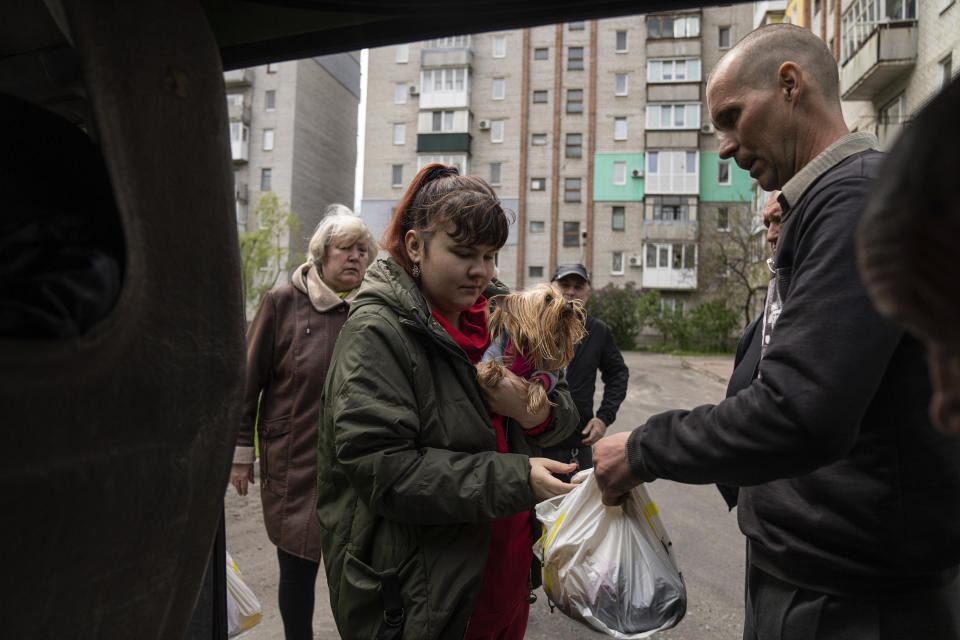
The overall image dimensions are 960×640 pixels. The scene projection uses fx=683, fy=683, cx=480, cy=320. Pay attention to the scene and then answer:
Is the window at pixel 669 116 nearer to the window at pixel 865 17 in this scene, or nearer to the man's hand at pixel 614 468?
the window at pixel 865 17

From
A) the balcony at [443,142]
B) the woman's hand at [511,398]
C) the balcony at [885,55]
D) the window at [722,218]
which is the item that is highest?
the balcony at [443,142]

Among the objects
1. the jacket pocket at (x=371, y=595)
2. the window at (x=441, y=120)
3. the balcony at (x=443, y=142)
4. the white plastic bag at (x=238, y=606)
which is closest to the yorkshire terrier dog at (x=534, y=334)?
the jacket pocket at (x=371, y=595)

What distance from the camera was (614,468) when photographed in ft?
6.04

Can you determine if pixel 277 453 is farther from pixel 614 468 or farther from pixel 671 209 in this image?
pixel 671 209

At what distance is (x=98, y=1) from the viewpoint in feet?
3.25

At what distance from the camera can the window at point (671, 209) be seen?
3644 cm

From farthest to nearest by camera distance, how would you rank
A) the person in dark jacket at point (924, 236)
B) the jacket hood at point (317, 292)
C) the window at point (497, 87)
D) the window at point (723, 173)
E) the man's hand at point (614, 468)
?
the window at point (497, 87) → the window at point (723, 173) → the jacket hood at point (317, 292) → the man's hand at point (614, 468) → the person in dark jacket at point (924, 236)

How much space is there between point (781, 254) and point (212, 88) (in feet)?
4.47

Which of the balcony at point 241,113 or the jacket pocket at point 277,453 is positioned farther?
the balcony at point 241,113

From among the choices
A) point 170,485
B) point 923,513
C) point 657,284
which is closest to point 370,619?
point 170,485

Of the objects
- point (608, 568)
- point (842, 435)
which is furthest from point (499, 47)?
point (842, 435)

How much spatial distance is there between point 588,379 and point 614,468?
337cm

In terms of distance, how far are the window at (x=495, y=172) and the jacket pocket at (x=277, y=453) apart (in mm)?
35428

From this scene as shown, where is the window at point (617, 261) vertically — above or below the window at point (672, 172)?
below
